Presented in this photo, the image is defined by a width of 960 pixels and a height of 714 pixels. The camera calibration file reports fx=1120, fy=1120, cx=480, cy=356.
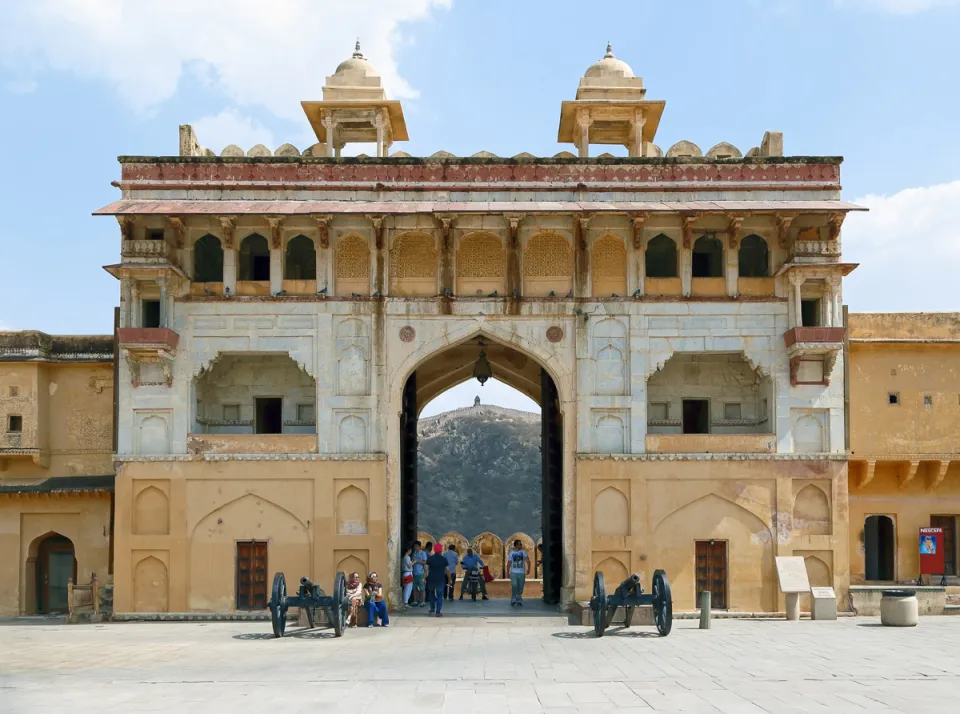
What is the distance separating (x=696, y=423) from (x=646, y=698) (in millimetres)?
11211

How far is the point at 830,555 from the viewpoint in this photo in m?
19.8

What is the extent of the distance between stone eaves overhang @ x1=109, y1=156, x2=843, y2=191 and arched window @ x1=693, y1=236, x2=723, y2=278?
4.54 ft

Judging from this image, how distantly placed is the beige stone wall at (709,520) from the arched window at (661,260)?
13.0 feet

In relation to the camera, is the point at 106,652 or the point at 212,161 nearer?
the point at 106,652

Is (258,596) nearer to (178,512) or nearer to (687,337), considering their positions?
(178,512)

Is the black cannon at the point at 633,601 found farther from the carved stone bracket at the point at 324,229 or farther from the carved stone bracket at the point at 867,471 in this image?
the carved stone bracket at the point at 324,229

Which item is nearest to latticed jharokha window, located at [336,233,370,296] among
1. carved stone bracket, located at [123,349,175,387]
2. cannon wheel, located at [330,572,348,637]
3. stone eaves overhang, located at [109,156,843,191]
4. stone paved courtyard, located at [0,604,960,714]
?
stone eaves overhang, located at [109,156,843,191]

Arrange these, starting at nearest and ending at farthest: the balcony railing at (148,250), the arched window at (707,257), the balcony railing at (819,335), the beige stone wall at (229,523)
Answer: the balcony railing at (819,335) < the beige stone wall at (229,523) < the balcony railing at (148,250) < the arched window at (707,257)

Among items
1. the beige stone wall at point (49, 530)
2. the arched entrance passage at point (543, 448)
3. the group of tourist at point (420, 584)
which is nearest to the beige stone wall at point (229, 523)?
the group of tourist at point (420, 584)

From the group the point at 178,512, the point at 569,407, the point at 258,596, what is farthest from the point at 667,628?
the point at 178,512

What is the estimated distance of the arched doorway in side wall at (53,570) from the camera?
867 inches

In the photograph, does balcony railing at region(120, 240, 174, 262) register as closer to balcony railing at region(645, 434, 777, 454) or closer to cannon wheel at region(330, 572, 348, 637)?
cannon wheel at region(330, 572, 348, 637)

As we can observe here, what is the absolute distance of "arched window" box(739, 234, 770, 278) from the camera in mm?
21500

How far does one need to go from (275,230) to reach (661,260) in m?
7.47
